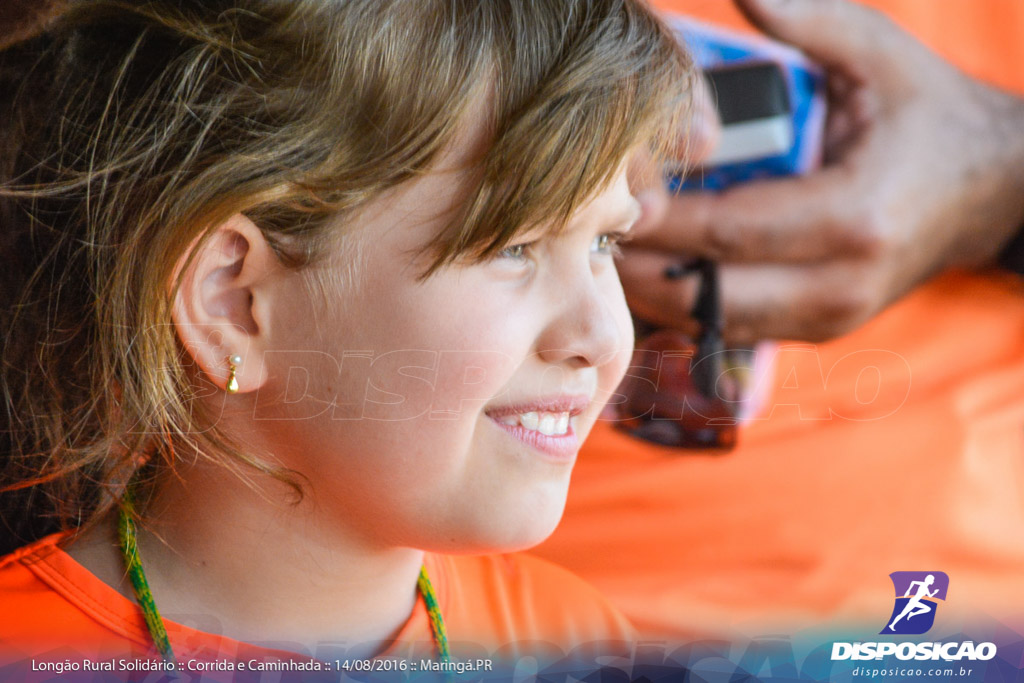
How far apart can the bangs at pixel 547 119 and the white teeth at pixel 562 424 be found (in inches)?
5.3

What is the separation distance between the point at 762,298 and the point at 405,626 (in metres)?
0.45

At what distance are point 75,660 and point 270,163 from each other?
34 cm

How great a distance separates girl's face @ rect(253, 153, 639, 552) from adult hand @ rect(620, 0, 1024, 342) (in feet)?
0.91

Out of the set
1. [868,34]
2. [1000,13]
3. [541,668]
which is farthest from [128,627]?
[1000,13]

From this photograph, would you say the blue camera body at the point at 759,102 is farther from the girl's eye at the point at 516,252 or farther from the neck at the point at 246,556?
the neck at the point at 246,556

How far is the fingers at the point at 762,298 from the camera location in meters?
0.91

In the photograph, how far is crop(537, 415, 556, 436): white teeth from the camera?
640mm

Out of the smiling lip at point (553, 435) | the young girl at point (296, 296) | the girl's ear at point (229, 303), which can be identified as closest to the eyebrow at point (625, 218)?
the young girl at point (296, 296)

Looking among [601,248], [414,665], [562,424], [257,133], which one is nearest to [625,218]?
[601,248]

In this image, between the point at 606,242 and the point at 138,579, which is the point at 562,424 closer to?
the point at 606,242

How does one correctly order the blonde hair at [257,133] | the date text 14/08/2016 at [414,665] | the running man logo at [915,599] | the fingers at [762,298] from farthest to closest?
the fingers at [762,298] < the running man logo at [915,599] < the date text 14/08/2016 at [414,665] < the blonde hair at [257,133]

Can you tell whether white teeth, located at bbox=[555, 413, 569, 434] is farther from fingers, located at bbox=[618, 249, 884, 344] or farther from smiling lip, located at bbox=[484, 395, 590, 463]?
fingers, located at bbox=[618, 249, 884, 344]

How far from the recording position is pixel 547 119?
0.58 metres

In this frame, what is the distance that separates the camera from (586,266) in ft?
2.04
